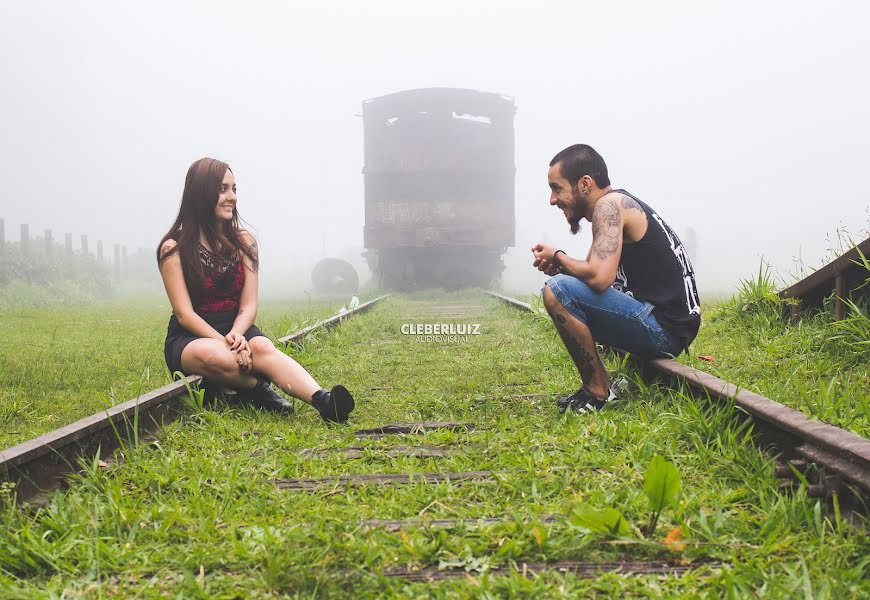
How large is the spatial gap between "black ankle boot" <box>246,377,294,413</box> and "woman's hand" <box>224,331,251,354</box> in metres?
0.24

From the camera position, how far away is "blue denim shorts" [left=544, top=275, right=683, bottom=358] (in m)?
3.33

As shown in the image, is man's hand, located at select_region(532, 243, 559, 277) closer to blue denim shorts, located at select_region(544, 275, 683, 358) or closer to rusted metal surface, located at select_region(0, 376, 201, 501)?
blue denim shorts, located at select_region(544, 275, 683, 358)

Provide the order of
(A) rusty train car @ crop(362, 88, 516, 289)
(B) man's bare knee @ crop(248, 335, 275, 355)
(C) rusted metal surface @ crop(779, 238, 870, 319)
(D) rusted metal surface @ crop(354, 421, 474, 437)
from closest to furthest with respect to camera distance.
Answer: (D) rusted metal surface @ crop(354, 421, 474, 437)
(B) man's bare knee @ crop(248, 335, 275, 355)
(C) rusted metal surface @ crop(779, 238, 870, 319)
(A) rusty train car @ crop(362, 88, 516, 289)

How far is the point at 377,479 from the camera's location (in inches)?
91.7

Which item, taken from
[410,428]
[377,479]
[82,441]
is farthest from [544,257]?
[82,441]

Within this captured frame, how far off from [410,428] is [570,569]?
1.56m

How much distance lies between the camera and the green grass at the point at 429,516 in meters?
1.56

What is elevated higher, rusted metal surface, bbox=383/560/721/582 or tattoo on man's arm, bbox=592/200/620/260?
tattoo on man's arm, bbox=592/200/620/260

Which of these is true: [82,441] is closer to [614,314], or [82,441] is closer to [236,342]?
[236,342]

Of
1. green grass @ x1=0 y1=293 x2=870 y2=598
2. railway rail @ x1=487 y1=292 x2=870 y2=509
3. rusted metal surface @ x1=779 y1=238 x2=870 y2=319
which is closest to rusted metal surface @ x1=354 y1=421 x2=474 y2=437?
green grass @ x1=0 y1=293 x2=870 y2=598

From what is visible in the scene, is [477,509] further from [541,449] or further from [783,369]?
[783,369]

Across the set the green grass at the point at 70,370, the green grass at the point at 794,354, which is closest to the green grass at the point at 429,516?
the green grass at the point at 794,354

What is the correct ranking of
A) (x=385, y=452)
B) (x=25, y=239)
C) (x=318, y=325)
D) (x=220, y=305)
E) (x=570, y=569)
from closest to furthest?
1. (x=570, y=569)
2. (x=385, y=452)
3. (x=220, y=305)
4. (x=318, y=325)
5. (x=25, y=239)

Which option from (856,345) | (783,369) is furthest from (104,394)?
(856,345)
